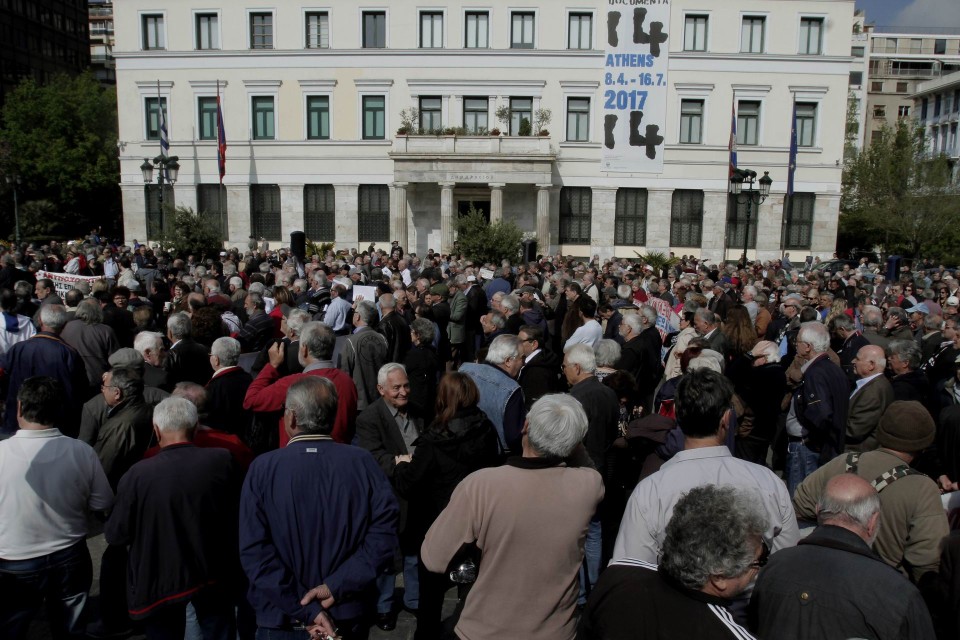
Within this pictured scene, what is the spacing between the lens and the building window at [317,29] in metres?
35.7

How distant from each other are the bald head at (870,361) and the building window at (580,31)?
105 feet

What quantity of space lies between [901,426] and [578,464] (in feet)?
6.06

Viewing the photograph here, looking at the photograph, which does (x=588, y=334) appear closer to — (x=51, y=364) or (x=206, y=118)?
(x=51, y=364)

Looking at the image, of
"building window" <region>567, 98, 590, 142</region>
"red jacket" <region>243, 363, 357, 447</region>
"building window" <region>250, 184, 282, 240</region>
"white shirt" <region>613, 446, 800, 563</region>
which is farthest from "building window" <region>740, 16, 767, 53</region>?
"white shirt" <region>613, 446, 800, 563</region>

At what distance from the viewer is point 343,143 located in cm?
3600

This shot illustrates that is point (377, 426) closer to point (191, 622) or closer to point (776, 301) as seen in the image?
point (191, 622)

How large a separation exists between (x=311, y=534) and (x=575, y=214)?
111 feet

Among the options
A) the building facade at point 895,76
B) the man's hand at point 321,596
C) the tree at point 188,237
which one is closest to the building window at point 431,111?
the tree at point 188,237

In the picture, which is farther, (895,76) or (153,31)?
(895,76)

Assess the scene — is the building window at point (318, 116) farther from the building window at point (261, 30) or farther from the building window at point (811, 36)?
the building window at point (811, 36)

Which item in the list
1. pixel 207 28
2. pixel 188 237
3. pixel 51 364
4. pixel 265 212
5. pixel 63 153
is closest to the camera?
pixel 51 364

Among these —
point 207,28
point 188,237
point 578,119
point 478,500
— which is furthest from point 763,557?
point 207,28

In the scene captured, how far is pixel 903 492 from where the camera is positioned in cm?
385

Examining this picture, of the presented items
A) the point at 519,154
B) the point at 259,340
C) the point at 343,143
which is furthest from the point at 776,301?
the point at 343,143
